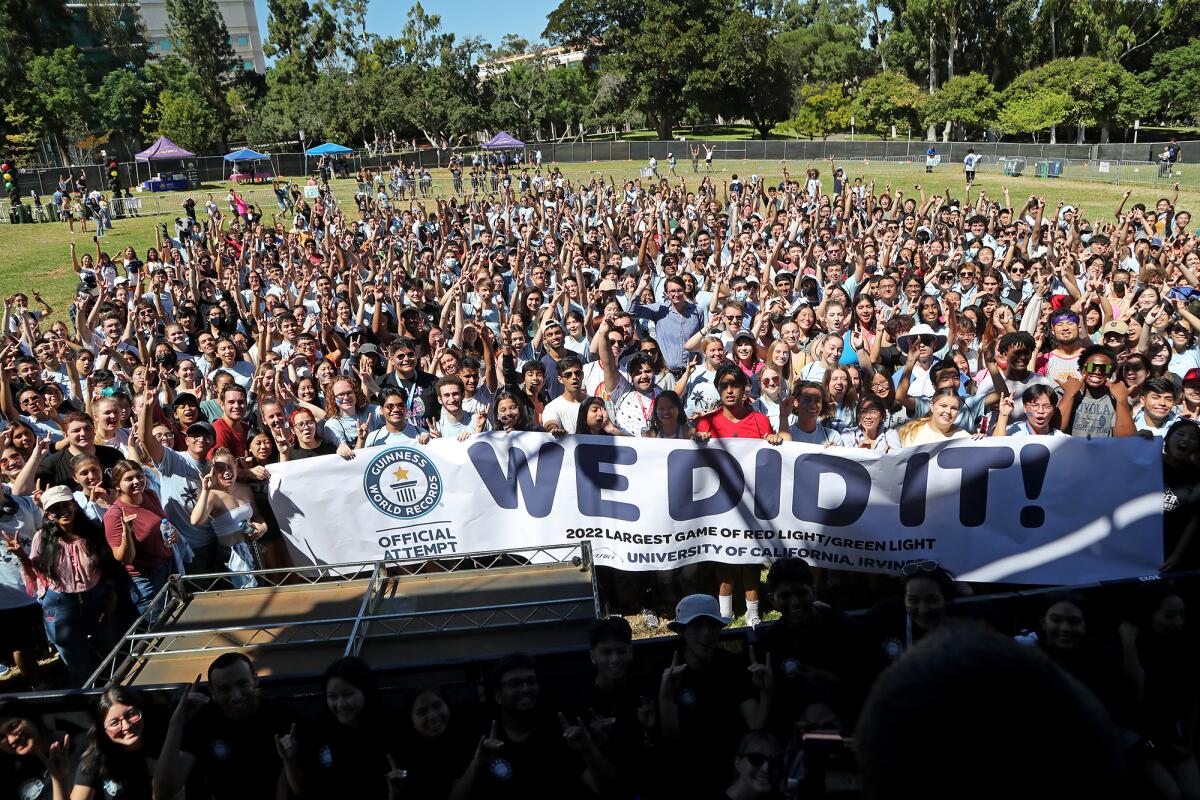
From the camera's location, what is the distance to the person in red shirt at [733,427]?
607 centimetres

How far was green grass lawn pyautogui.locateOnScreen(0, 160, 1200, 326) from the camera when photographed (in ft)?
83.1

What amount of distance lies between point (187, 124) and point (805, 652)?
7457 cm

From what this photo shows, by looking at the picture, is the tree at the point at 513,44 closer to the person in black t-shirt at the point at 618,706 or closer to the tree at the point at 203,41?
the tree at the point at 203,41

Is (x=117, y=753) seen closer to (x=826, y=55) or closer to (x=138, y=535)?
(x=138, y=535)

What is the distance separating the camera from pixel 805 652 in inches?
165

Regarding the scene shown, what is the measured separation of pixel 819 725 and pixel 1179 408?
5.22 m

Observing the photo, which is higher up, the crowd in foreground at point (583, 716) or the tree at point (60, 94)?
the tree at point (60, 94)

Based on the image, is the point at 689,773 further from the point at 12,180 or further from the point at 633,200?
the point at 12,180

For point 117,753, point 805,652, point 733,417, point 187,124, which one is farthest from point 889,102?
point 117,753

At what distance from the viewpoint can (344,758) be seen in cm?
383

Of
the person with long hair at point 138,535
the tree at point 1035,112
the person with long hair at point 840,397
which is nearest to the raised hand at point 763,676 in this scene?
the person with long hair at point 840,397

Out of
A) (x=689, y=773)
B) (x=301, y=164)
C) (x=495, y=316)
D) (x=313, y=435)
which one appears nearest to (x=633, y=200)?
(x=495, y=316)

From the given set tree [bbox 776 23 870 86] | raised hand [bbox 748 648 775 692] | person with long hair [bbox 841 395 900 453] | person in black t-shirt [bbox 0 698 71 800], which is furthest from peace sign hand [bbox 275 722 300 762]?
tree [bbox 776 23 870 86]

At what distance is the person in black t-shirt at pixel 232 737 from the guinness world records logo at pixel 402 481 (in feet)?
7.24
